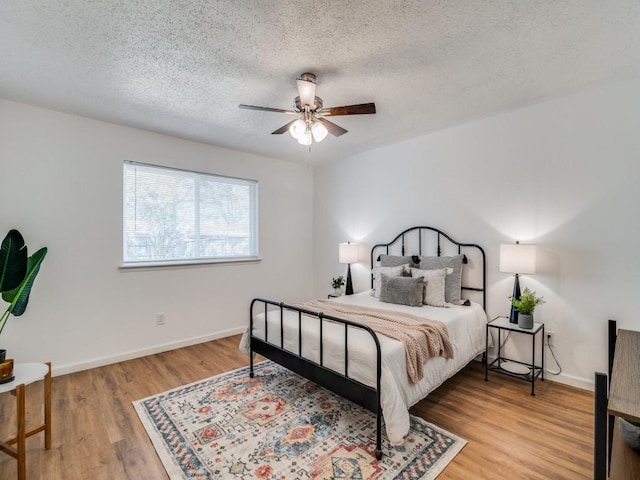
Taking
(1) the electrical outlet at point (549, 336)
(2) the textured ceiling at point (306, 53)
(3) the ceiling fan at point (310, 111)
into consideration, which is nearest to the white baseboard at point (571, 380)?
(1) the electrical outlet at point (549, 336)

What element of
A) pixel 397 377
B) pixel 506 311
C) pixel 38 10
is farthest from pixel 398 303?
pixel 38 10

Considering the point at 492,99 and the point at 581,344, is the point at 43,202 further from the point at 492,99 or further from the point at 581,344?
the point at 581,344

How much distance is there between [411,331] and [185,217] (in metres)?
3.12

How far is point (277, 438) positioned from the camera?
6.88ft

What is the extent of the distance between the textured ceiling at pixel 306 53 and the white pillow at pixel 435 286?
1655 mm

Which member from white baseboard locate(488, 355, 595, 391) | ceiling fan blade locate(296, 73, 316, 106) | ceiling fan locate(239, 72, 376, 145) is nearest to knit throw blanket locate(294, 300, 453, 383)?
white baseboard locate(488, 355, 595, 391)

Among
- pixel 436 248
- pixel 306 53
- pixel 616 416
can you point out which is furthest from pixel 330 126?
pixel 616 416

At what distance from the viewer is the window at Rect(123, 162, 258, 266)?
365 centimetres

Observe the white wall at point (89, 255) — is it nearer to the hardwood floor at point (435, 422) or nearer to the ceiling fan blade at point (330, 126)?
the hardwood floor at point (435, 422)

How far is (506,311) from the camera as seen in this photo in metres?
3.24

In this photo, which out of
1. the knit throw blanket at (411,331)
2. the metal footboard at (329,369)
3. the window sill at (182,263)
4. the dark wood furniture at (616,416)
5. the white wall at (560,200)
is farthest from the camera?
the window sill at (182,263)

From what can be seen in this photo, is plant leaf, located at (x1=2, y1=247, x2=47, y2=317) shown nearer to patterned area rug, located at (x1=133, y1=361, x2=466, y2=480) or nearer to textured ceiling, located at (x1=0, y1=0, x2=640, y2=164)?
patterned area rug, located at (x1=133, y1=361, x2=466, y2=480)

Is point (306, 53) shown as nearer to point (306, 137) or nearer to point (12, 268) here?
point (306, 137)

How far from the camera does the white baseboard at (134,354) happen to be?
3.14 meters
